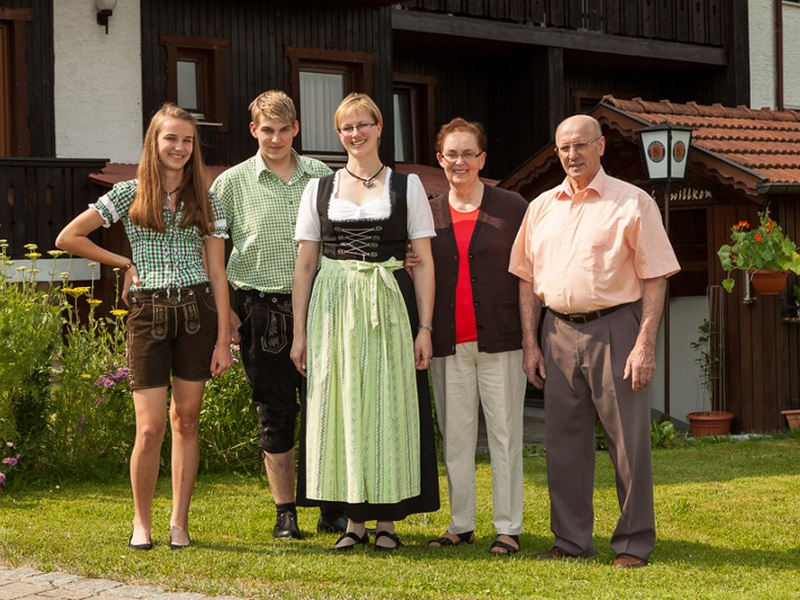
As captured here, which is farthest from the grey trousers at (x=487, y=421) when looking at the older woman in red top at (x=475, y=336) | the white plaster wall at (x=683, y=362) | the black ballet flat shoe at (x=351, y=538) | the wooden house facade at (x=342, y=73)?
the white plaster wall at (x=683, y=362)

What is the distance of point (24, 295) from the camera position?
9.02 metres

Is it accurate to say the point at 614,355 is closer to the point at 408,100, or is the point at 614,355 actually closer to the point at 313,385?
the point at 313,385

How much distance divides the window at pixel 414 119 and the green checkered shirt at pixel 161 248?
46.2 feet

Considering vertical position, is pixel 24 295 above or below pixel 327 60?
below

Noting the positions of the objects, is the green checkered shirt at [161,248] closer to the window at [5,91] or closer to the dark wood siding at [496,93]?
the window at [5,91]

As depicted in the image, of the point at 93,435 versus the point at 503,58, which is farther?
the point at 503,58

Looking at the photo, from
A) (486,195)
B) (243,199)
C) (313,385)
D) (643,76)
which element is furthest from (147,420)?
(643,76)

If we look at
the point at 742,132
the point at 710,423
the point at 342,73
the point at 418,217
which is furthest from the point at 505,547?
the point at 342,73

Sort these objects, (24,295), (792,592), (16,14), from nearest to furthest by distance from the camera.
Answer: (792,592)
(24,295)
(16,14)

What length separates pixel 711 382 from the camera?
43.8ft

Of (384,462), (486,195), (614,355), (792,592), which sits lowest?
(792,592)

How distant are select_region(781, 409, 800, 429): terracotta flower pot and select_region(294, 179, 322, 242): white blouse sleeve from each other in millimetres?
7930

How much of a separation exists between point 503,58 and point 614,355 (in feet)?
51.1

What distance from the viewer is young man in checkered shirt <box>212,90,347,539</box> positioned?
663cm
